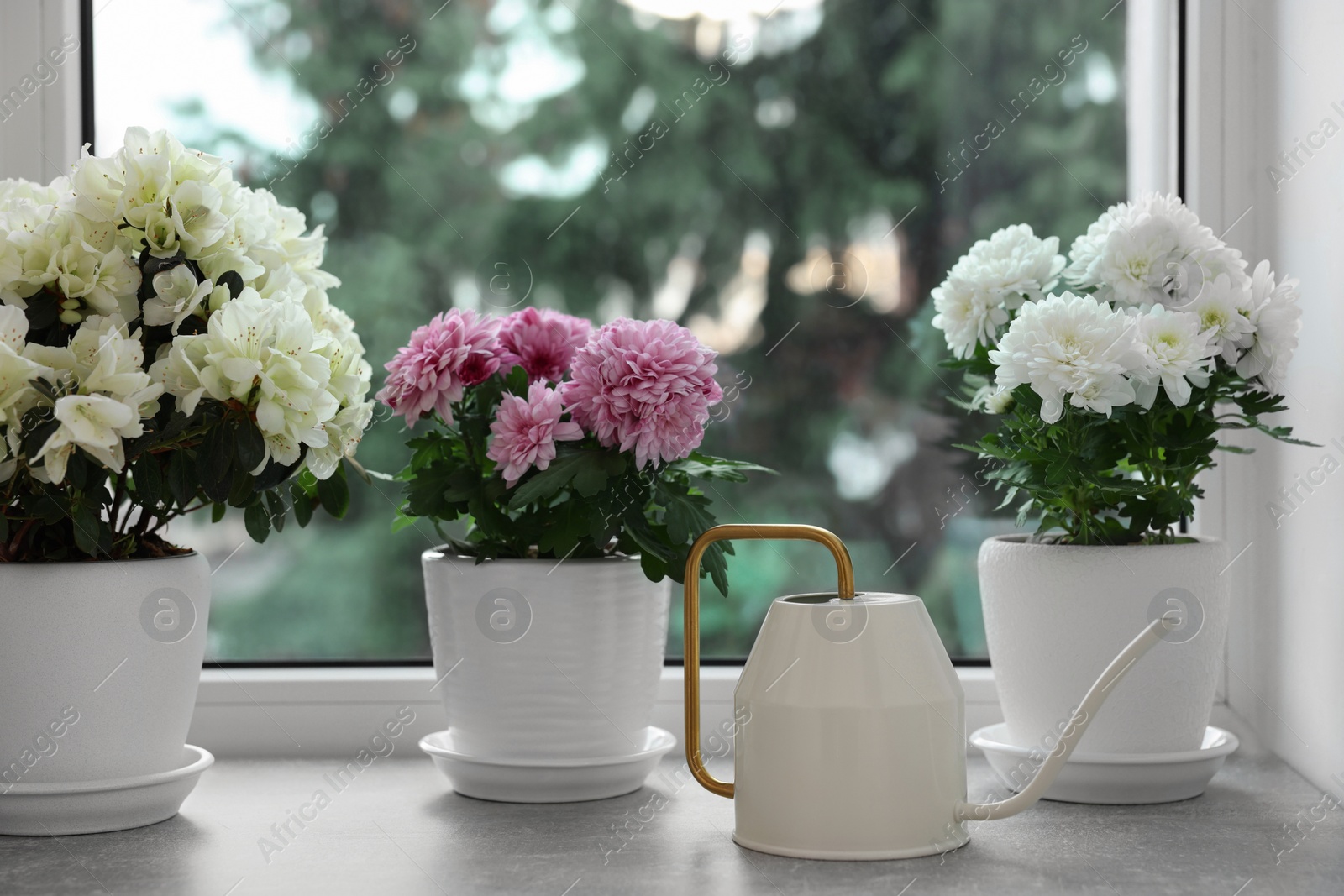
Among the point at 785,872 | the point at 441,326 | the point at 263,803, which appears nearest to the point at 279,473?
the point at 441,326

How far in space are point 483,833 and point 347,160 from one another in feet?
2.40

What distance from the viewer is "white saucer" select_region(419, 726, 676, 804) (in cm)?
91

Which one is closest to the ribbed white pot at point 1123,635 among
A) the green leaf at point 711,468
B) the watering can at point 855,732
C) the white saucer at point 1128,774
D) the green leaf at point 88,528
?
the white saucer at point 1128,774

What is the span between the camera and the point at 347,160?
4.08 ft

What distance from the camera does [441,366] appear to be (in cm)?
93

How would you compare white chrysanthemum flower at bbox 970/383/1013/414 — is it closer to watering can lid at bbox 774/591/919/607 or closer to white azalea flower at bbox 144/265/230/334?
watering can lid at bbox 774/591/919/607

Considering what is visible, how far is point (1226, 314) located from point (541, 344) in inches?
21.3

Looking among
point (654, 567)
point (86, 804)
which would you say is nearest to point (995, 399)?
point (654, 567)

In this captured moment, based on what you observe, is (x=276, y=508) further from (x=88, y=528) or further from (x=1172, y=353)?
(x=1172, y=353)

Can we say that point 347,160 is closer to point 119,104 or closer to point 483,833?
point 119,104

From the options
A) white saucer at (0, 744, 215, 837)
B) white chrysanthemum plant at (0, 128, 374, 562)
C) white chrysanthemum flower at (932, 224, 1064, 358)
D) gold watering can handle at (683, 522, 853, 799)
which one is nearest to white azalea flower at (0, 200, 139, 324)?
white chrysanthemum plant at (0, 128, 374, 562)

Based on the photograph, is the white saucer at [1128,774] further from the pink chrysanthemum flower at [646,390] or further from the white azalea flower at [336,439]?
the white azalea flower at [336,439]

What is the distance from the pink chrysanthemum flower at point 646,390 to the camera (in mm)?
875

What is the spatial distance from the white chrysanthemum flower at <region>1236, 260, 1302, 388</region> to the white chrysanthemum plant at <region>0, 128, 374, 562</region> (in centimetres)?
68
